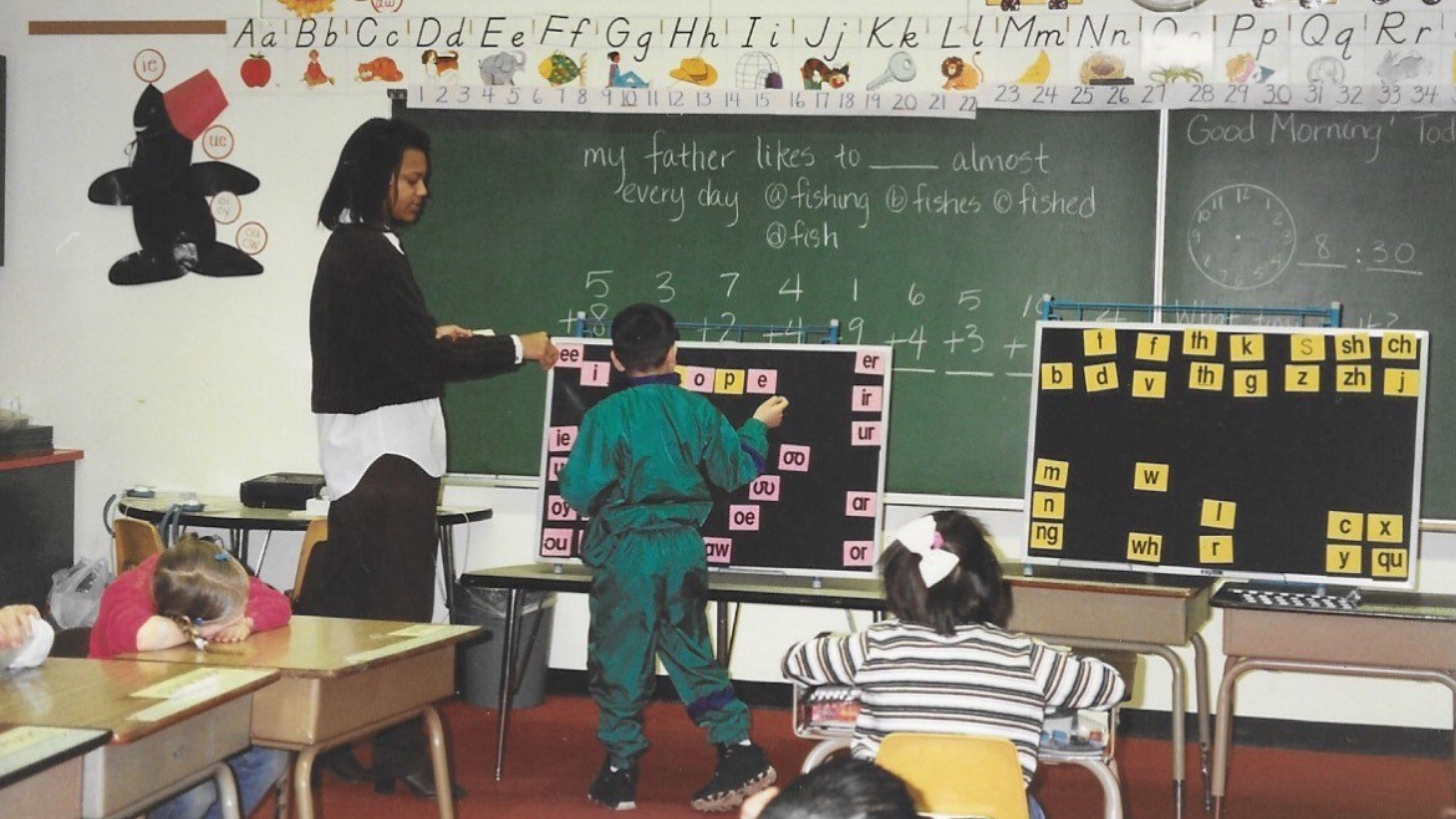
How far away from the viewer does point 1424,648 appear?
3.59 metres

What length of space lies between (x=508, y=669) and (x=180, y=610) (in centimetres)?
157

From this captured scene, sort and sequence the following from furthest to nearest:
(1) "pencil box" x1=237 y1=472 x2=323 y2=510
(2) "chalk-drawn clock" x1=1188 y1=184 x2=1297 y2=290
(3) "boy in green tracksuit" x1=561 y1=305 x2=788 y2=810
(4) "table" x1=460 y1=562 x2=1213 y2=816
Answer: (1) "pencil box" x1=237 y1=472 x2=323 y2=510, (2) "chalk-drawn clock" x1=1188 y1=184 x2=1297 y2=290, (3) "boy in green tracksuit" x1=561 y1=305 x2=788 y2=810, (4) "table" x1=460 y1=562 x2=1213 y2=816

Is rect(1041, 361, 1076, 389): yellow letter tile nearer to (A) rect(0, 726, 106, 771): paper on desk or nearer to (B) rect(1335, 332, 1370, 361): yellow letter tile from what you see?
(B) rect(1335, 332, 1370, 361): yellow letter tile

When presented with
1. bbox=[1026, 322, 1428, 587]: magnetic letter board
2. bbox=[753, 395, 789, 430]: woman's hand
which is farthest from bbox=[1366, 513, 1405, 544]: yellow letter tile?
bbox=[753, 395, 789, 430]: woman's hand

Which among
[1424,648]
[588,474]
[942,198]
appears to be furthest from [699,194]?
[1424,648]

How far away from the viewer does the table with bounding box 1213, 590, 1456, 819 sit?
3582 millimetres

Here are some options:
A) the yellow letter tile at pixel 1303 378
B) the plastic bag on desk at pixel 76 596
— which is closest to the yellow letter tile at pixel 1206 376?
the yellow letter tile at pixel 1303 378

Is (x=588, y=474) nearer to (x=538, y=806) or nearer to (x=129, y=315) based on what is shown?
(x=538, y=806)

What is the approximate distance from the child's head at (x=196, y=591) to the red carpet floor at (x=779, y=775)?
127cm

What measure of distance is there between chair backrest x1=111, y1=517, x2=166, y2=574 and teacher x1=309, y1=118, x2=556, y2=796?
558mm

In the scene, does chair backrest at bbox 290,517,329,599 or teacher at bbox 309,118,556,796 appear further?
chair backrest at bbox 290,517,329,599

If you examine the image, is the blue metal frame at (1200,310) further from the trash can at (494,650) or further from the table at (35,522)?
the table at (35,522)

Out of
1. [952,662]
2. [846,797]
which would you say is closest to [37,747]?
[846,797]

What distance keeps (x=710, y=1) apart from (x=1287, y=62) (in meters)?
1.88
